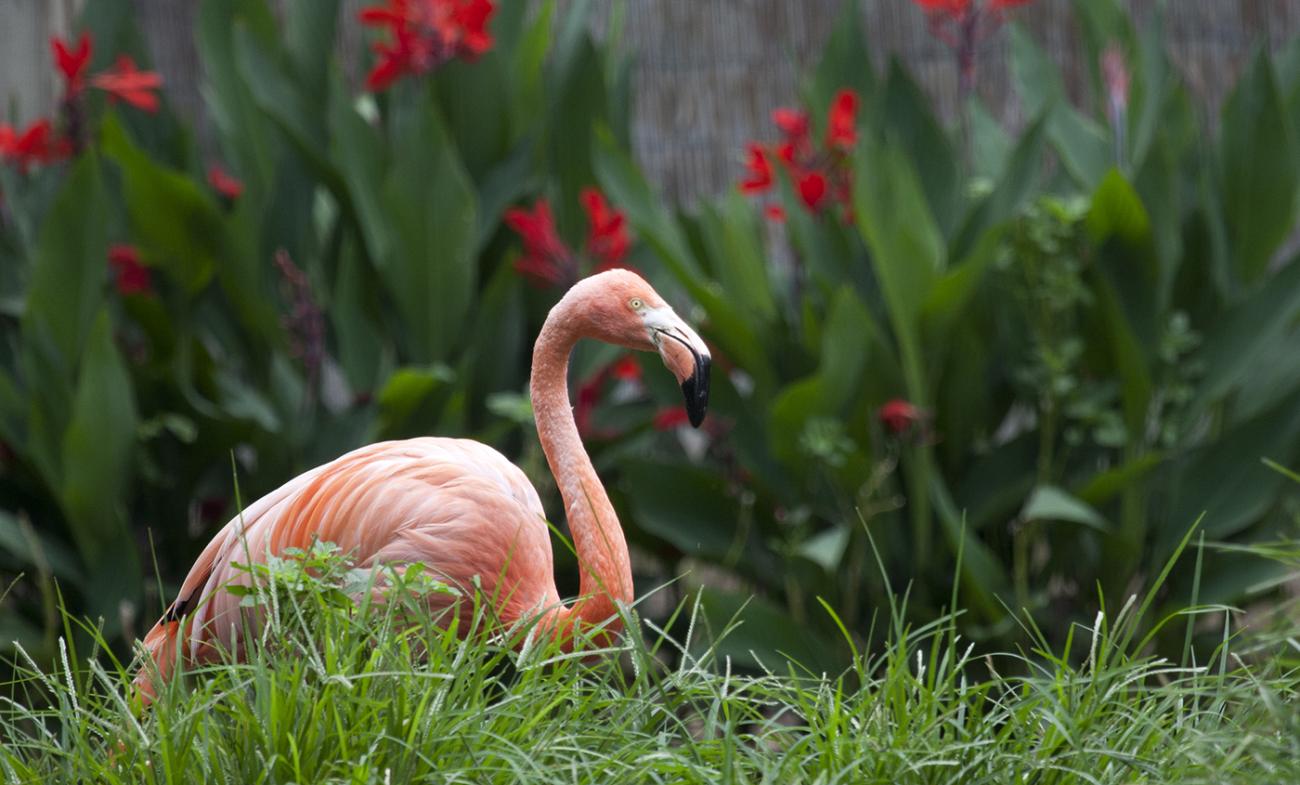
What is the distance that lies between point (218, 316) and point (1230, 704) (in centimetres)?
300

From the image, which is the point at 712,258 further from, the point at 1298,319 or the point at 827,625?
the point at 1298,319

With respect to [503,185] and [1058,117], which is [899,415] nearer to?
[1058,117]

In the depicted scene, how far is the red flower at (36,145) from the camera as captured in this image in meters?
3.79

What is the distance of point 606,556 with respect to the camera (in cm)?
212

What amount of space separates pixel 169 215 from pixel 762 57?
202cm

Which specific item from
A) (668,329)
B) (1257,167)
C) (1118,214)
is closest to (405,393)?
(668,329)

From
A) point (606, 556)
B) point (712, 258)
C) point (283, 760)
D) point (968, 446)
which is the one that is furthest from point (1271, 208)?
point (283, 760)

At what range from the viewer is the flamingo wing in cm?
217

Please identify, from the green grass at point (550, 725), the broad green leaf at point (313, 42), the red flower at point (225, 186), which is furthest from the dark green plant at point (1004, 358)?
the green grass at point (550, 725)

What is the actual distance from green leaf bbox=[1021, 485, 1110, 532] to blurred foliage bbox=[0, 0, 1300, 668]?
0.5 inches

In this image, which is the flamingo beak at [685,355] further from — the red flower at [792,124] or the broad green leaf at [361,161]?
the broad green leaf at [361,161]

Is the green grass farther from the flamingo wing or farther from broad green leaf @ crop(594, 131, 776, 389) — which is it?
broad green leaf @ crop(594, 131, 776, 389)

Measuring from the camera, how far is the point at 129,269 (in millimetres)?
3885

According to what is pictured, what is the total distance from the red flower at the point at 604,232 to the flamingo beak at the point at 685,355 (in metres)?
1.58
